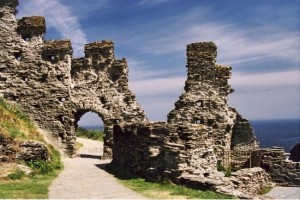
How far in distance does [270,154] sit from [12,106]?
1536 cm

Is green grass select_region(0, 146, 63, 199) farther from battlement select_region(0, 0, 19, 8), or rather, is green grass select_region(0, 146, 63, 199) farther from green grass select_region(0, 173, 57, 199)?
battlement select_region(0, 0, 19, 8)

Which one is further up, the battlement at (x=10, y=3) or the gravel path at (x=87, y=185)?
the battlement at (x=10, y=3)

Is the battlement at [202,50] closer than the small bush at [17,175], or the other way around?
the small bush at [17,175]

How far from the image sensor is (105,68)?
2712 cm

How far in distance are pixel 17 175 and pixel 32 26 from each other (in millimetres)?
13768

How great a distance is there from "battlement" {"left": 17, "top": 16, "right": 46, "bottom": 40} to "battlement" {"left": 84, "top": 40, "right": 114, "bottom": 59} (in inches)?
121

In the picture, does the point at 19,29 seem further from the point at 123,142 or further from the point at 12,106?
the point at 123,142

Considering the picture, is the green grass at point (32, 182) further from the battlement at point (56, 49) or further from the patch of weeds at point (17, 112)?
the battlement at point (56, 49)

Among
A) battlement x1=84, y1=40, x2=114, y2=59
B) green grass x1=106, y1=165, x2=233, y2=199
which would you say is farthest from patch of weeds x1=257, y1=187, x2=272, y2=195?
battlement x1=84, y1=40, x2=114, y2=59

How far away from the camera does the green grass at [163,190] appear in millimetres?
13109

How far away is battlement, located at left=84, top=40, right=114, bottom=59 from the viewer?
27000 mm

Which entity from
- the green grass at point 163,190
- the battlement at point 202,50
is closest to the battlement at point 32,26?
the battlement at point 202,50

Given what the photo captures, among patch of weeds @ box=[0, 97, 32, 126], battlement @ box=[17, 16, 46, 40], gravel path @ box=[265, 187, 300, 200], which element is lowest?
gravel path @ box=[265, 187, 300, 200]

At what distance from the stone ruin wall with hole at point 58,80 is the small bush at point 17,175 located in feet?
32.6
